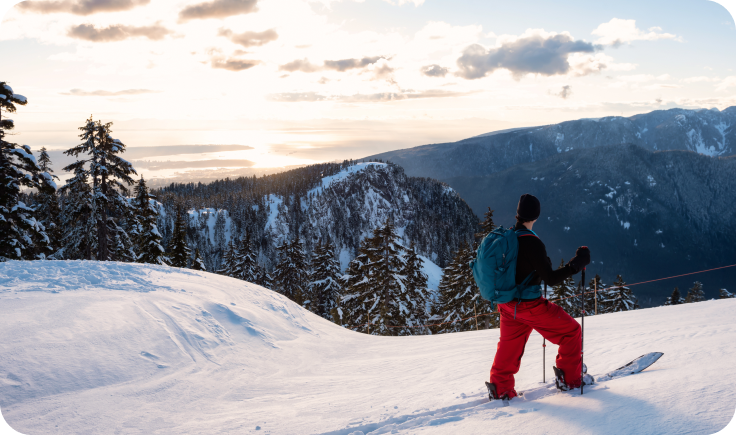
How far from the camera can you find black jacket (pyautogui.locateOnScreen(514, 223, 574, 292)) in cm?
432

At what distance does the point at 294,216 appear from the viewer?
6949 inches

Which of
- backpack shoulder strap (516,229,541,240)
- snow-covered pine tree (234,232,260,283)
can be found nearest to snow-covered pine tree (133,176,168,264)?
snow-covered pine tree (234,232,260,283)

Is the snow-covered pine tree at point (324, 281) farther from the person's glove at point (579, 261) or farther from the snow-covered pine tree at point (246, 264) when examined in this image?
the person's glove at point (579, 261)

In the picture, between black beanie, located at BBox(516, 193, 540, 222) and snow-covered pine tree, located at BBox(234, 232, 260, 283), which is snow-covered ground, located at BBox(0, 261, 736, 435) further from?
snow-covered pine tree, located at BBox(234, 232, 260, 283)

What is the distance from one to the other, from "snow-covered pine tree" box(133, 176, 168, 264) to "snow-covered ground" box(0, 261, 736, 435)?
2275 centimetres

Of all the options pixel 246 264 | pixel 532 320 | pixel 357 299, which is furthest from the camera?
pixel 246 264

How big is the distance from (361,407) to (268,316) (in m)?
5.50

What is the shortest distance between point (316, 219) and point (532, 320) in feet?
580

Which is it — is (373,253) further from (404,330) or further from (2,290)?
(2,290)

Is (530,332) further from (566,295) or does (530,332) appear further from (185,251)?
(566,295)

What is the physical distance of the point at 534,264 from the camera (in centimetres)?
440

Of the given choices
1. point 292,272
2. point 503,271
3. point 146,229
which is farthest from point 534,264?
point 292,272

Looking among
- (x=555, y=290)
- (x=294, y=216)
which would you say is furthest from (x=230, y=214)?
(x=555, y=290)

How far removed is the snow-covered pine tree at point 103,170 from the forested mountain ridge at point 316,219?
123583 mm
